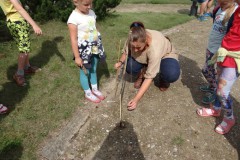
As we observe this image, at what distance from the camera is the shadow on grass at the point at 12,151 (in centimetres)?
286

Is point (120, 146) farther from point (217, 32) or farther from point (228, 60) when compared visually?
point (217, 32)

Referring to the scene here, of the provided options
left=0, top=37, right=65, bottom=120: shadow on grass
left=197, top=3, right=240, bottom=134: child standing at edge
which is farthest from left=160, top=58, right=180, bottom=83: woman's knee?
left=0, top=37, right=65, bottom=120: shadow on grass

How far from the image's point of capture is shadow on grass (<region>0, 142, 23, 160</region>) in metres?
2.86

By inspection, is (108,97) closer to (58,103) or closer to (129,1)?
(58,103)

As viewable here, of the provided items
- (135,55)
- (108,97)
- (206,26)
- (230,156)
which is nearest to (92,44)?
(135,55)

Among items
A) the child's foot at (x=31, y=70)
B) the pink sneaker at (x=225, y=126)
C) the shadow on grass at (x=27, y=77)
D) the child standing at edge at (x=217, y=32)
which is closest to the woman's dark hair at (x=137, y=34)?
the child standing at edge at (x=217, y=32)

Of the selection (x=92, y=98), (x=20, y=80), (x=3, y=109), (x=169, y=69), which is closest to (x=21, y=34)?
(x=20, y=80)

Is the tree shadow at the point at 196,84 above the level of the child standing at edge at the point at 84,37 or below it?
below

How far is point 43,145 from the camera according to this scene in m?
3.04

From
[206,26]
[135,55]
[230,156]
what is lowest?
[206,26]

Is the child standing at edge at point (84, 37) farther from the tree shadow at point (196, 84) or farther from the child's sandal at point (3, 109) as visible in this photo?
the tree shadow at point (196, 84)

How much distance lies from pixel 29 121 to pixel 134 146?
1.49 meters

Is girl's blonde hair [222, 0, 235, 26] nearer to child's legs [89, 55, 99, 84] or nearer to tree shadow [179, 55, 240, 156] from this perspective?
tree shadow [179, 55, 240, 156]

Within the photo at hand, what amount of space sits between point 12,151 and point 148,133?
172cm
